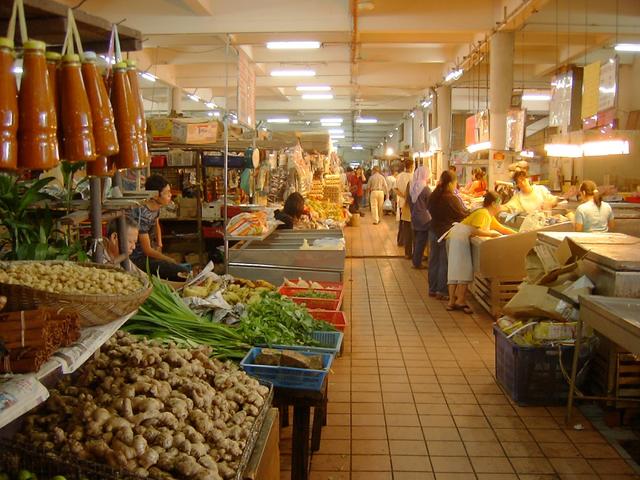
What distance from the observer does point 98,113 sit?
7.45 feet

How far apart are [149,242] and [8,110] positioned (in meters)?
5.25

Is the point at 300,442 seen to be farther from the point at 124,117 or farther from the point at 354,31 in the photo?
the point at 354,31

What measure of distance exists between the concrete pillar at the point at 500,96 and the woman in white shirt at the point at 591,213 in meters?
3.35

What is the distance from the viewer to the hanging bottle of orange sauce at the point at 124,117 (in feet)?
8.14

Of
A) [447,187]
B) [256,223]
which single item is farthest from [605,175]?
[256,223]

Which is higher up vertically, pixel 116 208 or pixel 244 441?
pixel 116 208

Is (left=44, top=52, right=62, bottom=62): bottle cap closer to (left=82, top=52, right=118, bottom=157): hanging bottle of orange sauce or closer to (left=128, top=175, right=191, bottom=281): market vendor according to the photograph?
(left=82, top=52, right=118, bottom=157): hanging bottle of orange sauce

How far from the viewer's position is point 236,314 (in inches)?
187

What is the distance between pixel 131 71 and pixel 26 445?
155cm

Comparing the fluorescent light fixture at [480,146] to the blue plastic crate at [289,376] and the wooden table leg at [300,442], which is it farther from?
the wooden table leg at [300,442]

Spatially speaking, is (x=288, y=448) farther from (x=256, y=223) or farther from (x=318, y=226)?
(x=318, y=226)

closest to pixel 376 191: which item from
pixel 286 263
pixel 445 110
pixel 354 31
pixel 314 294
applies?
pixel 445 110

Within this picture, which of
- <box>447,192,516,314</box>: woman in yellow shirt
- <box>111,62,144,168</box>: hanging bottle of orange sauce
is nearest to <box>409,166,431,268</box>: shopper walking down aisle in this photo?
<box>447,192,516,314</box>: woman in yellow shirt

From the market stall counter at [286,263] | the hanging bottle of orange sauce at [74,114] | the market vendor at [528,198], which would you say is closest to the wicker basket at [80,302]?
the hanging bottle of orange sauce at [74,114]
